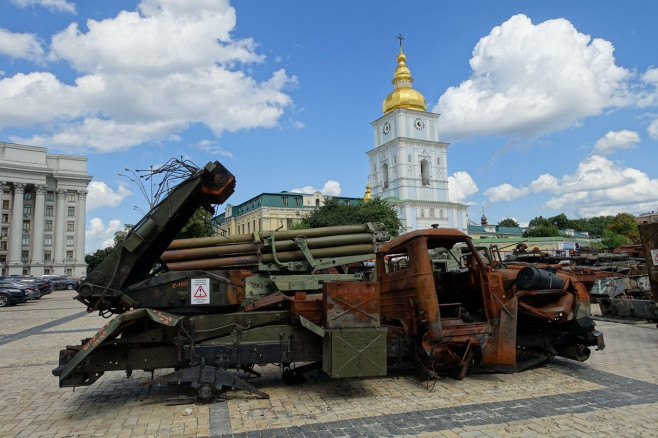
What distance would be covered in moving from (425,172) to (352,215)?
3368cm

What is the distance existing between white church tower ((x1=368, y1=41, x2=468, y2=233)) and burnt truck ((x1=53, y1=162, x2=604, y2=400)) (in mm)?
62014

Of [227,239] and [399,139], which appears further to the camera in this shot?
[399,139]

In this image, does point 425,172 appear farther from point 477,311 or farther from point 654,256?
point 477,311

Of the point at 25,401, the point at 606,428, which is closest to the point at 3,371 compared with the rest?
the point at 25,401

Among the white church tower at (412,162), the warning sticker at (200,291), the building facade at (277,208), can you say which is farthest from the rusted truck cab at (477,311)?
the white church tower at (412,162)

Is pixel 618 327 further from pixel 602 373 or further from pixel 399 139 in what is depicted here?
pixel 399 139

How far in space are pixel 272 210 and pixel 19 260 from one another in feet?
135

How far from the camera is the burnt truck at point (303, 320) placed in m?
5.83

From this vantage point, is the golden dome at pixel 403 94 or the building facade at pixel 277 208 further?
the golden dome at pixel 403 94

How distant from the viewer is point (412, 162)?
236 feet

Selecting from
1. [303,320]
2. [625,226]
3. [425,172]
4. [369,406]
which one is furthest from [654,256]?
[625,226]

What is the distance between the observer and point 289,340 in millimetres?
6242

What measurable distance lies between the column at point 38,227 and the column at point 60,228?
7.26 feet

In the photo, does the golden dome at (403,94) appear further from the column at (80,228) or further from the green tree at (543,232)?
the column at (80,228)
